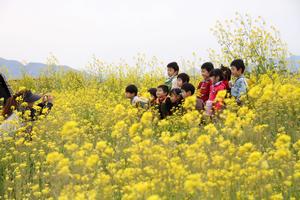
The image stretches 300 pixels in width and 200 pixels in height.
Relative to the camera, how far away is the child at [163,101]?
739 cm

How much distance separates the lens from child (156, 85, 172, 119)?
291 inches

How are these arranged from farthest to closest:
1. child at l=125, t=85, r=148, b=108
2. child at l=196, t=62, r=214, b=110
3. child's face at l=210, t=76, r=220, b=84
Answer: child at l=196, t=62, r=214, b=110, child at l=125, t=85, r=148, b=108, child's face at l=210, t=76, r=220, b=84

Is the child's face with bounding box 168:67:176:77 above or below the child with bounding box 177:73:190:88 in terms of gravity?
above

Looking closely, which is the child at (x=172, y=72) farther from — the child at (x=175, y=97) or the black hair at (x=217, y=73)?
the black hair at (x=217, y=73)

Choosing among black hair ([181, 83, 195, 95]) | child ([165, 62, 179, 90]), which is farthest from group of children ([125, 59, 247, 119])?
child ([165, 62, 179, 90])

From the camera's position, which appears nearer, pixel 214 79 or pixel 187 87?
pixel 214 79

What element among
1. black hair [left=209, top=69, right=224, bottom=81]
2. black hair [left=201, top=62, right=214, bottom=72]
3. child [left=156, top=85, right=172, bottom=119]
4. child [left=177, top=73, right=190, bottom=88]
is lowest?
child [left=156, top=85, right=172, bottom=119]

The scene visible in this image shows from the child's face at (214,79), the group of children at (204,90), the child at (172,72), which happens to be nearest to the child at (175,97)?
the group of children at (204,90)

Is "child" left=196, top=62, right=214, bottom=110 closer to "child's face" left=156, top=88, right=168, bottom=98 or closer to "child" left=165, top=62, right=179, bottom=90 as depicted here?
"child's face" left=156, top=88, right=168, bottom=98

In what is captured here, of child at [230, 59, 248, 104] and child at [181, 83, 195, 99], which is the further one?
child at [181, 83, 195, 99]

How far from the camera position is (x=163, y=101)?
7.68m

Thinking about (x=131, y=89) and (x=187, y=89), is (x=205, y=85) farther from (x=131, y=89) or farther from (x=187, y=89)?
(x=131, y=89)

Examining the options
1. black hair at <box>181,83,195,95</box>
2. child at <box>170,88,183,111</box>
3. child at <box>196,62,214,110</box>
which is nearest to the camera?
black hair at <box>181,83,195,95</box>

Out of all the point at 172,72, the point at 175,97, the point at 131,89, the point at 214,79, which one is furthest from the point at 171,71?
the point at 214,79
